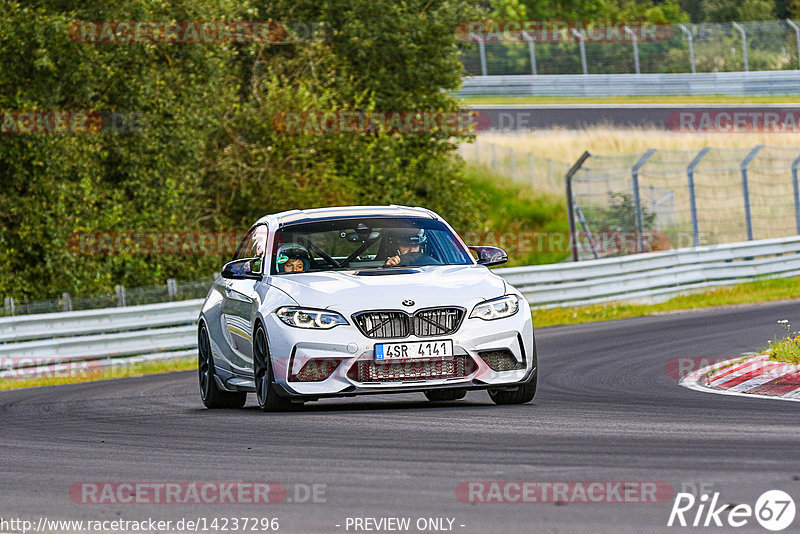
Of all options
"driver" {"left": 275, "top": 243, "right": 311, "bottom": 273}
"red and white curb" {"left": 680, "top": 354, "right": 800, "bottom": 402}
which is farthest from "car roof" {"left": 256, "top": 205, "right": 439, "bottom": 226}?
"red and white curb" {"left": 680, "top": 354, "right": 800, "bottom": 402}

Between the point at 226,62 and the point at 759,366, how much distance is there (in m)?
24.3

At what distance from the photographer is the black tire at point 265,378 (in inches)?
421

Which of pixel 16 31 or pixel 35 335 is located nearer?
pixel 35 335

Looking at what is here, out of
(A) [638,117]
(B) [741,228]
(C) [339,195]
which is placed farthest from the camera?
(A) [638,117]

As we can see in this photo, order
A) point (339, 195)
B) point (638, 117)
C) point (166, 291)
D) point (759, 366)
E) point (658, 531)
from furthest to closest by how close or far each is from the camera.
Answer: point (638, 117), point (339, 195), point (166, 291), point (759, 366), point (658, 531)

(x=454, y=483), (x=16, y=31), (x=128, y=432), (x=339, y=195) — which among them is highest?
(x=16, y=31)

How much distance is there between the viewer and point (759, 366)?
12.6 meters

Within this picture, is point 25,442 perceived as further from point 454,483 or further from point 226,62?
point 226,62

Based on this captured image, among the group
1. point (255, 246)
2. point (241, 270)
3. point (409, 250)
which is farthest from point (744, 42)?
point (241, 270)

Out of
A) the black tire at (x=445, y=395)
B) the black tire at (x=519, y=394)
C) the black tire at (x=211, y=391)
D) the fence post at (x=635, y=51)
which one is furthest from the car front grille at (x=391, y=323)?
the fence post at (x=635, y=51)

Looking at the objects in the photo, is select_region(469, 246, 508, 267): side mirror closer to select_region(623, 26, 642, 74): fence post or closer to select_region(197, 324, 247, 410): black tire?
select_region(197, 324, 247, 410): black tire

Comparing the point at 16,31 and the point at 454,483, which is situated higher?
the point at 16,31

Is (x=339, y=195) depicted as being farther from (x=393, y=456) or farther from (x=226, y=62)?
(x=393, y=456)

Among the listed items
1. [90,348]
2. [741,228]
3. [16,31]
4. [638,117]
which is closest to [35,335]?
[90,348]
